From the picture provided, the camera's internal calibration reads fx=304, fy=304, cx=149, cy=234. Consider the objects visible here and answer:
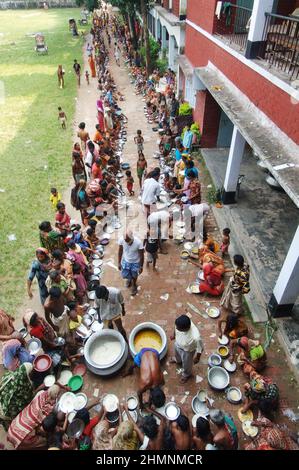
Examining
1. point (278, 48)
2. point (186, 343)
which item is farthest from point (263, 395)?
point (278, 48)

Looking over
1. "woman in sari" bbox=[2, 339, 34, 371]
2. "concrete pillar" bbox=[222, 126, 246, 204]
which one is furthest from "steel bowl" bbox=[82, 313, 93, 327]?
"concrete pillar" bbox=[222, 126, 246, 204]

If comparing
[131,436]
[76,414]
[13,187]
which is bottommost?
[13,187]

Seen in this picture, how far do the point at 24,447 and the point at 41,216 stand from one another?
629 centimetres

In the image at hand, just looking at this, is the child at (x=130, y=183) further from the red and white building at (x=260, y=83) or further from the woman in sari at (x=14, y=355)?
the woman in sari at (x=14, y=355)

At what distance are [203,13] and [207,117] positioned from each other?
3.17 metres

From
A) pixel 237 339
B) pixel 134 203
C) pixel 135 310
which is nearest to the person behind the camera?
pixel 237 339

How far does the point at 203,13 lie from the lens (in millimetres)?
9891

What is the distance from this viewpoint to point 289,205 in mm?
8703

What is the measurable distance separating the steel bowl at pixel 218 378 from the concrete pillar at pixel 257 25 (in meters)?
6.17

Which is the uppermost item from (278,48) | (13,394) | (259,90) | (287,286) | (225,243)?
(278,48)

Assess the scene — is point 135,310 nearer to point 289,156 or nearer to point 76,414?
point 76,414

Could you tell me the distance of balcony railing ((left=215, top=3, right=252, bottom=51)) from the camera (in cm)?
841

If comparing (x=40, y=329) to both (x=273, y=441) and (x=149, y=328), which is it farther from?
(x=273, y=441)

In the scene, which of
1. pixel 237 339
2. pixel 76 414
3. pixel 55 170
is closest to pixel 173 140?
pixel 55 170
